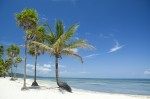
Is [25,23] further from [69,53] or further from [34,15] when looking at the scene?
[69,53]

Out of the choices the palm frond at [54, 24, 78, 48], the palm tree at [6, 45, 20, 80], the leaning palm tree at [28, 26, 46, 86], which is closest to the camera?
the palm frond at [54, 24, 78, 48]

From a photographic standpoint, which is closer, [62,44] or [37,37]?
[62,44]

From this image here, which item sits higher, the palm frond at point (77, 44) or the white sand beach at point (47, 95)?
the palm frond at point (77, 44)

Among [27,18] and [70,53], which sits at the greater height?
[27,18]

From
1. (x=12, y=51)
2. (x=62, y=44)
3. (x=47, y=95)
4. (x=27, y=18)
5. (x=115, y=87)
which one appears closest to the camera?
(x=47, y=95)

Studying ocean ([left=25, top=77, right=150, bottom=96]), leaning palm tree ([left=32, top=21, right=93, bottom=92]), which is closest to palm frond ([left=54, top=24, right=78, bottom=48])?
leaning palm tree ([left=32, top=21, right=93, bottom=92])

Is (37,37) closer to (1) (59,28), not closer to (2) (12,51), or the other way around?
(1) (59,28)

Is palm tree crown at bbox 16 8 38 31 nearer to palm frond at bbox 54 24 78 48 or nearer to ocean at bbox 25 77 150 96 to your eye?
palm frond at bbox 54 24 78 48

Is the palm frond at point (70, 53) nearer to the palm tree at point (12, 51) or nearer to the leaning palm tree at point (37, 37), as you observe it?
the leaning palm tree at point (37, 37)

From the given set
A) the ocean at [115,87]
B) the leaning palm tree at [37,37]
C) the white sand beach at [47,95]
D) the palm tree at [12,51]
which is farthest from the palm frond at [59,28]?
the palm tree at [12,51]

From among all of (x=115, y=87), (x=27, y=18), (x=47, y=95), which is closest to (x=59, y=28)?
(x=27, y=18)

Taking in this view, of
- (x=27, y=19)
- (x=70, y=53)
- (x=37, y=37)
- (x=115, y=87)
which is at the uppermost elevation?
(x=27, y=19)

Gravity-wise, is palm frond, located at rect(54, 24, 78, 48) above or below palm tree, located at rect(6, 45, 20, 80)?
below

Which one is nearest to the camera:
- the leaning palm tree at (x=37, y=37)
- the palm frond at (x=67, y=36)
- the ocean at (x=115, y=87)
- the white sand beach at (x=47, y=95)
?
the white sand beach at (x=47, y=95)
